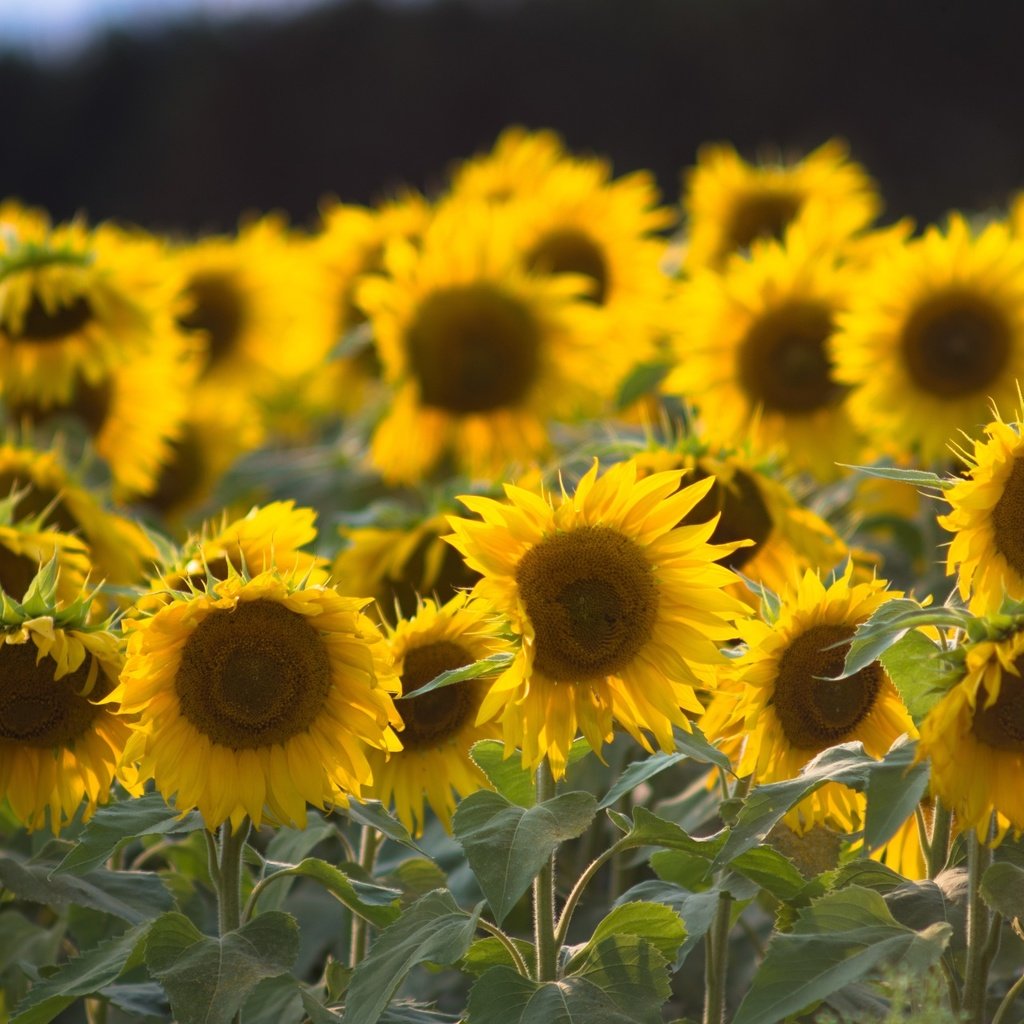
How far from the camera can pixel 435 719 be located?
1994 millimetres

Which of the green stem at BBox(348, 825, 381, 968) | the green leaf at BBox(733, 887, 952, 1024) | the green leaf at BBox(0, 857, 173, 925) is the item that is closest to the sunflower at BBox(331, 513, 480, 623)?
the green stem at BBox(348, 825, 381, 968)

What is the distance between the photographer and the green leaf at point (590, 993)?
5.25ft

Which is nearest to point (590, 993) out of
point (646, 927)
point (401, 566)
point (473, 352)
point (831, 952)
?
point (646, 927)

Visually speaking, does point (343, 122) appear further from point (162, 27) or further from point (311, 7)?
point (162, 27)

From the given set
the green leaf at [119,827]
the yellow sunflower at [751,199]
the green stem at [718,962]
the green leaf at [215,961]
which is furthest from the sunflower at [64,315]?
the green stem at [718,962]

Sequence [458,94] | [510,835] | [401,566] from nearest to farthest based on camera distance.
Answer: [510,835], [401,566], [458,94]

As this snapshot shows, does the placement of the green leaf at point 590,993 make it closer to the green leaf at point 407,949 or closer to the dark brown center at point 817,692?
the green leaf at point 407,949

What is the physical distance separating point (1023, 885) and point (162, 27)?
13219 mm

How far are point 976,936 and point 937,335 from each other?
153 centimetres

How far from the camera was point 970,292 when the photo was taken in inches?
118

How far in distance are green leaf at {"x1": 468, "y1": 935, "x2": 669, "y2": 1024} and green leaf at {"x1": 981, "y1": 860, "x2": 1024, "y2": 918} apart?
0.30m

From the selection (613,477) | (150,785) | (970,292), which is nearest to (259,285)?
(970,292)

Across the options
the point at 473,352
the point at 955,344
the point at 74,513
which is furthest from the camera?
the point at 473,352

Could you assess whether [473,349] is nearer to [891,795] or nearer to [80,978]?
[80,978]
